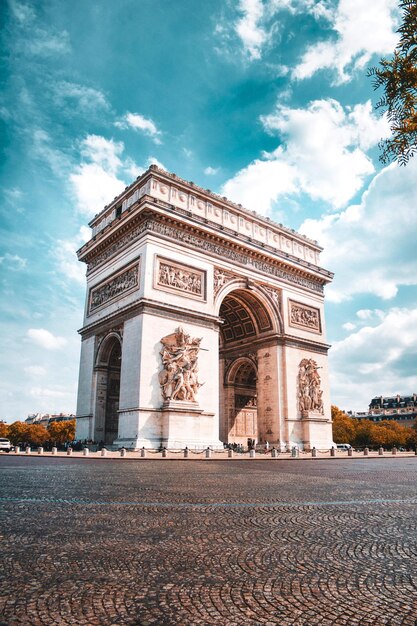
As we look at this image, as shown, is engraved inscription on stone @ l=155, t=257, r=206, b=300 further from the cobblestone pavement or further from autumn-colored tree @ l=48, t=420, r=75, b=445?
autumn-colored tree @ l=48, t=420, r=75, b=445

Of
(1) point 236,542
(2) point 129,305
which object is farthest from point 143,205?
(1) point 236,542

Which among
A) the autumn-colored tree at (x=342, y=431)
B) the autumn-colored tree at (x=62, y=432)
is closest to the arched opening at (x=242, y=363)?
the autumn-colored tree at (x=342, y=431)

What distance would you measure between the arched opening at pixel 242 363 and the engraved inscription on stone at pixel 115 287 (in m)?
7.27

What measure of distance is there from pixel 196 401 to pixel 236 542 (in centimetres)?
→ 2096

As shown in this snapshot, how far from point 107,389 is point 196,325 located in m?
6.85

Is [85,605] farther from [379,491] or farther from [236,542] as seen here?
[379,491]

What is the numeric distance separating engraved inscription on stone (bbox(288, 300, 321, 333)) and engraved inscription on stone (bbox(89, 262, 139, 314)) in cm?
1168

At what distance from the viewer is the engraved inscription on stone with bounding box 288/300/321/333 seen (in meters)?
32.0

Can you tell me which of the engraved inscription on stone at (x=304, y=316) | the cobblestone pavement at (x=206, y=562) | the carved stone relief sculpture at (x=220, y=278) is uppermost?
the carved stone relief sculpture at (x=220, y=278)

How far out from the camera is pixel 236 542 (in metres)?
3.53

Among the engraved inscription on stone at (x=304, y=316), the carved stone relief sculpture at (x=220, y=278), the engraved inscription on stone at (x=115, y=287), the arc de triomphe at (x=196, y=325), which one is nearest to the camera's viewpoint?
the arc de triomphe at (x=196, y=325)

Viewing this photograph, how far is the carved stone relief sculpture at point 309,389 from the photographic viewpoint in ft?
98.3

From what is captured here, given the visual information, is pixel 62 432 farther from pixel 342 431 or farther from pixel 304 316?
pixel 304 316

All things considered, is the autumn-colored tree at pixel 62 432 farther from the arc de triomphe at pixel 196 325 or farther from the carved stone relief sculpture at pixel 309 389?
the carved stone relief sculpture at pixel 309 389
